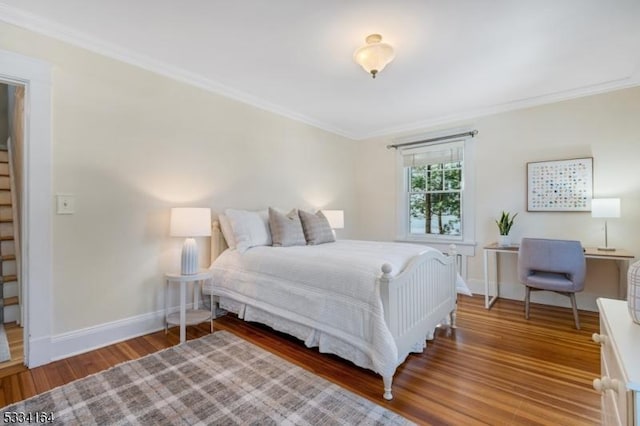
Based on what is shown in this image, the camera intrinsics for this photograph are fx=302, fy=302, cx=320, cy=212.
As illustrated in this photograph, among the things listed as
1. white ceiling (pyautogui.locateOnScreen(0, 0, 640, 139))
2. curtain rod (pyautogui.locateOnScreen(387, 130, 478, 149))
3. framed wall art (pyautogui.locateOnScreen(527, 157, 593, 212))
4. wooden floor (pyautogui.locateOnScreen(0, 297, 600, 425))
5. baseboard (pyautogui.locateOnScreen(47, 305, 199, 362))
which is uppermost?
white ceiling (pyautogui.locateOnScreen(0, 0, 640, 139))

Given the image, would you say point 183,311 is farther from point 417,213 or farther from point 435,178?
point 435,178

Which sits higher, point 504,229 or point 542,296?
point 504,229

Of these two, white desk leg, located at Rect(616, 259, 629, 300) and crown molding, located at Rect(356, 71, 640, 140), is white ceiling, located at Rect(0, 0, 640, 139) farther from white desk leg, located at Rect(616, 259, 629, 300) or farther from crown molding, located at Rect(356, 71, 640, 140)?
white desk leg, located at Rect(616, 259, 629, 300)

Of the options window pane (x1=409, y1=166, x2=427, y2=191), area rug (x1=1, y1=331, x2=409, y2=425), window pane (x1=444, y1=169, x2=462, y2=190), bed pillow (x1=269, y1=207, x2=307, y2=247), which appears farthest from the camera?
window pane (x1=409, y1=166, x2=427, y2=191)

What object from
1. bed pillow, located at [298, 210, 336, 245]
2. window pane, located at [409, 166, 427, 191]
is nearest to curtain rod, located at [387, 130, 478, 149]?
window pane, located at [409, 166, 427, 191]

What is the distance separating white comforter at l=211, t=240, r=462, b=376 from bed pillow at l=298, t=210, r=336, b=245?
0.51 meters

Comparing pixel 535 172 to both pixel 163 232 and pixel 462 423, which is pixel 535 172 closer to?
pixel 462 423

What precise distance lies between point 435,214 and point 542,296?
1592mm

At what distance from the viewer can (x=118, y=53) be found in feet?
8.04

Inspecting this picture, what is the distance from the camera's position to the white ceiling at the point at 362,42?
1971mm

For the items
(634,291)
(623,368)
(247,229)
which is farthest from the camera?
(247,229)

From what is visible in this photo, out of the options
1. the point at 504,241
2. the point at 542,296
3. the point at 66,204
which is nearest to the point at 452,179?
the point at 504,241

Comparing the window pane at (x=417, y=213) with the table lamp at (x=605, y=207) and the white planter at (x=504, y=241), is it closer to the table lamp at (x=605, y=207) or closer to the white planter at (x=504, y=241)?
the white planter at (x=504, y=241)

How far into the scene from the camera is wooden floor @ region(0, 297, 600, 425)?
163 centimetres
